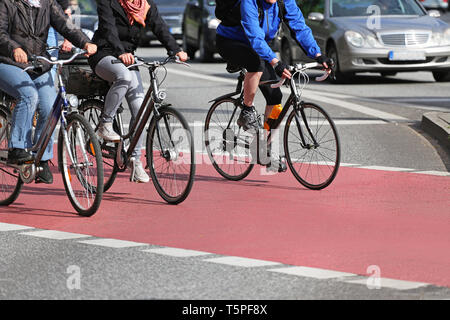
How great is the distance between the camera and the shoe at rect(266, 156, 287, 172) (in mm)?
9133

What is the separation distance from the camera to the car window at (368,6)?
19312 millimetres

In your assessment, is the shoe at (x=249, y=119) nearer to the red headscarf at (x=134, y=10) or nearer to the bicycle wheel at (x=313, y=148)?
the bicycle wheel at (x=313, y=148)

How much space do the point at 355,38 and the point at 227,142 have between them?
9.32 m

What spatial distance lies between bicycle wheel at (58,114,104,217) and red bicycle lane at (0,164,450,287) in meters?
0.13

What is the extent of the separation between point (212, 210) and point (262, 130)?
126cm

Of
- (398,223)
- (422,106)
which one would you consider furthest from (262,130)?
(422,106)

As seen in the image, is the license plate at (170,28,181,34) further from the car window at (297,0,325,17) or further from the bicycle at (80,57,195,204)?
the bicycle at (80,57,195,204)

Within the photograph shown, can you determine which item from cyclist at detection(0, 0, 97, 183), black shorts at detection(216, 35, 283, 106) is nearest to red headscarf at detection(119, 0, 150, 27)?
cyclist at detection(0, 0, 97, 183)

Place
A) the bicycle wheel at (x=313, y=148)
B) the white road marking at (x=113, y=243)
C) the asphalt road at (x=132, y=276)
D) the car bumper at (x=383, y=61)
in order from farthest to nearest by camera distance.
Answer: the car bumper at (x=383, y=61)
the bicycle wheel at (x=313, y=148)
the white road marking at (x=113, y=243)
the asphalt road at (x=132, y=276)

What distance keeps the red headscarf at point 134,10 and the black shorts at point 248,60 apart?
0.90 metres

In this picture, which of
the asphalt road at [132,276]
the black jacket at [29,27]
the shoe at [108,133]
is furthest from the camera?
the shoe at [108,133]

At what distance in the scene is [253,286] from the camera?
575 centimetres

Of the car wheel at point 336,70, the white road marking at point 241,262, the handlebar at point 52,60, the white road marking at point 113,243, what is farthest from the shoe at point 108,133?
the car wheel at point 336,70
